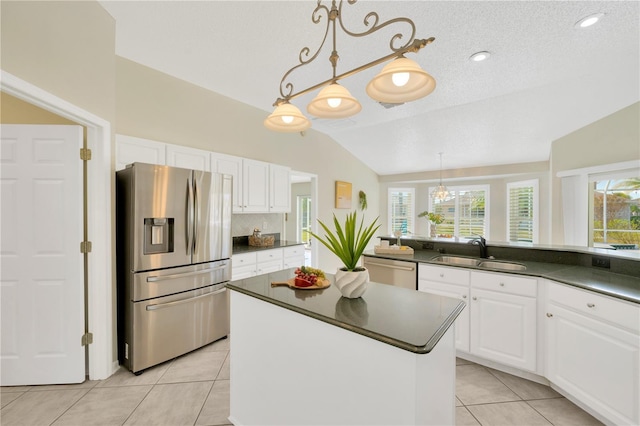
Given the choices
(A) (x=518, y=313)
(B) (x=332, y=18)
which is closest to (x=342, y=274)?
(B) (x=332, y=18)

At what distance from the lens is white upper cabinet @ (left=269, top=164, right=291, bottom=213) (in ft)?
13.7

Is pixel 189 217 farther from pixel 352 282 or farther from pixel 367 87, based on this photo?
pixel 367 87

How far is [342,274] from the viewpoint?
1.46 metres

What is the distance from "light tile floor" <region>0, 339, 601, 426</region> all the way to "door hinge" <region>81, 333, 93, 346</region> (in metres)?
0.31

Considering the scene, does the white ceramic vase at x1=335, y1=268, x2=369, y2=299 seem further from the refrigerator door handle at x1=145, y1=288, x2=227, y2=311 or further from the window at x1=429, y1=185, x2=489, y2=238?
the window at x1=429, y1=185, x2=489, y2=238

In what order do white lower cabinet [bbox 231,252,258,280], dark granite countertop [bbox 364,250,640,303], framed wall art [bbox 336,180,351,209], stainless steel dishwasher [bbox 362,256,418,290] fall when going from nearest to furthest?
dark granite countertop [bbox 364,250,640,303], stainless steel dishwasher [bbox 362,256,418,290], white lower cabinet [bbox 231,252,258,280], framed wall art [bbox 336,180,351,209]

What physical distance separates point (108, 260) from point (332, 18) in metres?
2.49

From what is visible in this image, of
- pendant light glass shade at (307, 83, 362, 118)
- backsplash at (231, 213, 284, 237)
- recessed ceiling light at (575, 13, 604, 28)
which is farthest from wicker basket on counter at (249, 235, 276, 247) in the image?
recessed ceiling light at (575, 13, 604, 28)

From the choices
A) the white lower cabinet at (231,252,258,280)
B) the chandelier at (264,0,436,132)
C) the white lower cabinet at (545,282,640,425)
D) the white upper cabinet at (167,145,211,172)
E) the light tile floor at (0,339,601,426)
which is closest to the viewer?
the chandelier at (264,0,436,132)

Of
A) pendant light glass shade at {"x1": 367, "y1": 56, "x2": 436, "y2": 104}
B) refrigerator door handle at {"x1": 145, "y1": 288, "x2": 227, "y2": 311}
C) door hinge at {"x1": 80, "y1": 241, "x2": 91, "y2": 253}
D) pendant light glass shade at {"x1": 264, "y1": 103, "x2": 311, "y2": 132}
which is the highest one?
pendant light glass shade at {"x1": 367, "y1": 56, "x2": 436, "y2": 104}

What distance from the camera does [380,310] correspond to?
1.31 metres

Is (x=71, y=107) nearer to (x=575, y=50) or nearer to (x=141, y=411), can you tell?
(x=141, y=411)

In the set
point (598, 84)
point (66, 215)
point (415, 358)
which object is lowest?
point (415, 358)

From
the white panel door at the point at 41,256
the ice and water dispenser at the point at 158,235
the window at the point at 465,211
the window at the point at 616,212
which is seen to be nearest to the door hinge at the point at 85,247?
the white panel door at the point at 41,256
